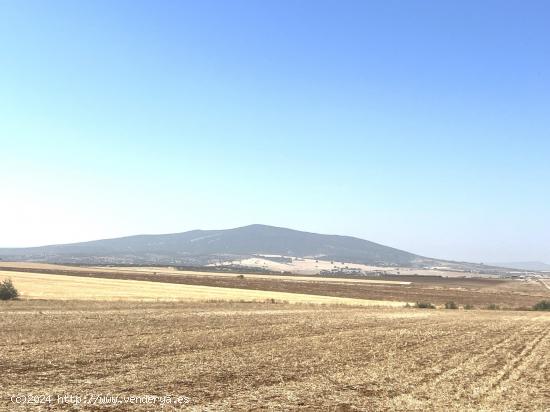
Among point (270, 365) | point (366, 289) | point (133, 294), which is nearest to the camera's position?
point (270, 365)

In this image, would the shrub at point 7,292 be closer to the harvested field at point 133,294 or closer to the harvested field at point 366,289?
the harvested field at point 133,294

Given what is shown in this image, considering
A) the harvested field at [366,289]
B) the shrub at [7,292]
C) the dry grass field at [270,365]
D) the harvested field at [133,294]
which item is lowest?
the harvested field at [366,289]

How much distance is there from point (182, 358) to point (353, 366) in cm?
638

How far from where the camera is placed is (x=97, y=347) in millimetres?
21281

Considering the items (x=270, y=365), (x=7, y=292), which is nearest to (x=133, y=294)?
(x=7, y=292)

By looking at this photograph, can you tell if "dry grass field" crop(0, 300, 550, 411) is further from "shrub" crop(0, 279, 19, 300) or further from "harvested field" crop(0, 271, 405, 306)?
"harvested field" crop(0, 271, 405, 306)

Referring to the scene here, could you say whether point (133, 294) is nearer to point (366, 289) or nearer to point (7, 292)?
point (7, 292)

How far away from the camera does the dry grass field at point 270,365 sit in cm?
1389

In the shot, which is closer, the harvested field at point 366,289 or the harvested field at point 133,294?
the harvested field at point 133,294

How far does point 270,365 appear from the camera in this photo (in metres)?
18.7

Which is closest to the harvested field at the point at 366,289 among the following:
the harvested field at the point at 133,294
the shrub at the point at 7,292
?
the harvested field at the point at 133,294

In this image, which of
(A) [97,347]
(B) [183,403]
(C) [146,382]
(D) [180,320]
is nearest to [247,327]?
(D) [180,320]

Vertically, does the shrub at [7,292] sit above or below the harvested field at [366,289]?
above

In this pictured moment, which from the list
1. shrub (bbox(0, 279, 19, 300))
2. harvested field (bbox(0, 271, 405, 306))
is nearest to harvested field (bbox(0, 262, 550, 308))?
harvested field (bbox(0, 271, 405, 306))
